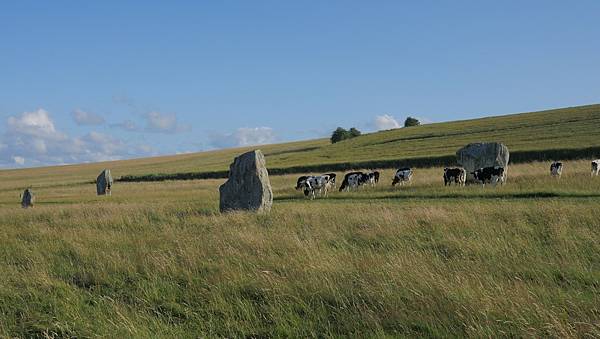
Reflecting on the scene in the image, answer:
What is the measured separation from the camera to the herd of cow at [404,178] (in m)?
28.1

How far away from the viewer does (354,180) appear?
31984 mm

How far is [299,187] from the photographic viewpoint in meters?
31.9

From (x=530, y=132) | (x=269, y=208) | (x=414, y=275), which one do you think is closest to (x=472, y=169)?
(x=269, y=208)

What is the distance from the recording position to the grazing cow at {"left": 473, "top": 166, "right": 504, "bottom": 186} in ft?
90.9

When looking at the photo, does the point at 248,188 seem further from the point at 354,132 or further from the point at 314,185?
the point at 354,132

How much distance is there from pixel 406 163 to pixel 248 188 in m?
31.8

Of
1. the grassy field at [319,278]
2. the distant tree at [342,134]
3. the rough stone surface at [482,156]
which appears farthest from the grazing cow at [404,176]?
the distant tree at [342,134]

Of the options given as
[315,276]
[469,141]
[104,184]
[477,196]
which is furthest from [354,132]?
[315,276]

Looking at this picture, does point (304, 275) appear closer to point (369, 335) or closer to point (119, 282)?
point (369, 335)

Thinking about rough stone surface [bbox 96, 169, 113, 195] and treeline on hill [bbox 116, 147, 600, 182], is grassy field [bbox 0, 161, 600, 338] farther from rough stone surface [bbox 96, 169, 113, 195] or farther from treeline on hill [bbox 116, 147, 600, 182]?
treeline on hill [bbox 116, 147, 600, 182]

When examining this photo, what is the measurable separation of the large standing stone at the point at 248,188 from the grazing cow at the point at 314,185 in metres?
8.45

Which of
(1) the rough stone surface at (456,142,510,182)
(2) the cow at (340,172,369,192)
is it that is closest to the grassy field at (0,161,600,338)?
(2) the cow at (340,172,369,192)

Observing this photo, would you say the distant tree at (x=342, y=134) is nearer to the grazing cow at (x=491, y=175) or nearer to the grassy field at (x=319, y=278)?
the grazing cow at (x=491, y=175)

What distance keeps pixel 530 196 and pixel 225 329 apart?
1801 centimetres
